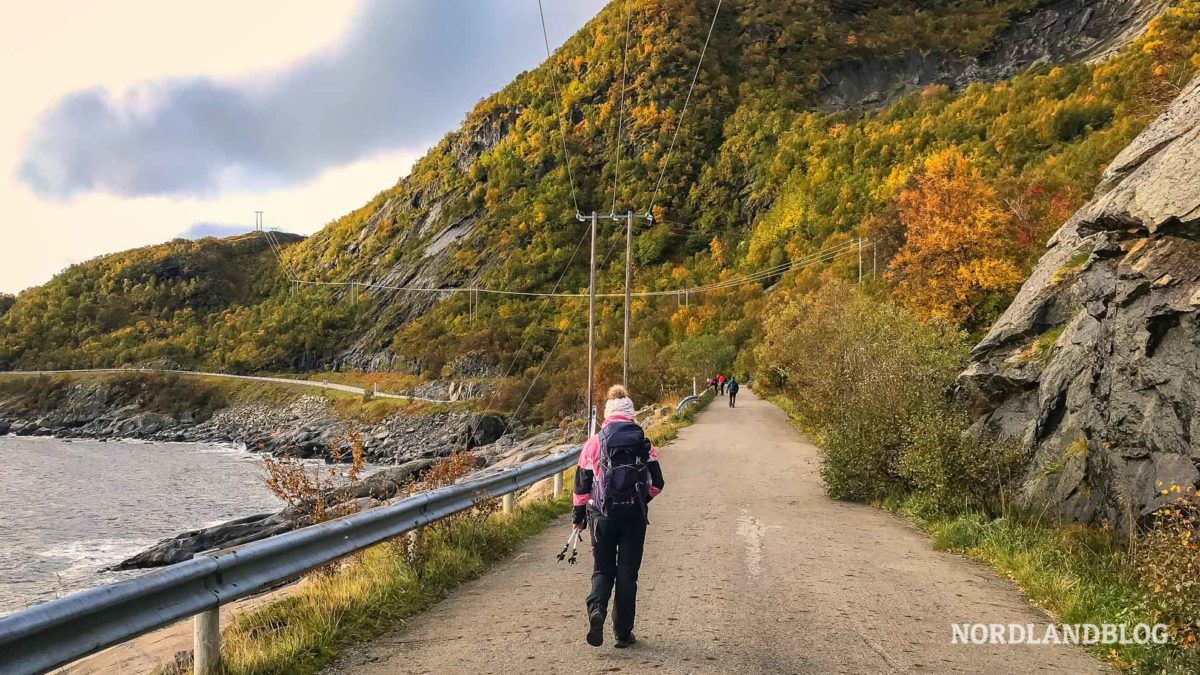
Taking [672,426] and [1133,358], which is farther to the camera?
[672,426]

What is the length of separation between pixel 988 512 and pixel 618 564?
7206 millimetres

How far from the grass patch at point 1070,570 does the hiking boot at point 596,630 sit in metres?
3.46

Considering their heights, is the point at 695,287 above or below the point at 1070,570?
above

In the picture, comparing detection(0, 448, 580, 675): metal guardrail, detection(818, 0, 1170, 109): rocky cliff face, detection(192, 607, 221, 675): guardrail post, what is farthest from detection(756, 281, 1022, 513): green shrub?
detection(818, 0, 1170, 109): rocky cliff face

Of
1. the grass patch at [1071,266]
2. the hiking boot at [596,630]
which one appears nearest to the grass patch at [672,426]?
the grass patch at [1071,266]

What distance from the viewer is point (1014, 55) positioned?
5438 inches

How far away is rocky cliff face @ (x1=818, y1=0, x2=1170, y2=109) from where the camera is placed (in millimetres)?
122188

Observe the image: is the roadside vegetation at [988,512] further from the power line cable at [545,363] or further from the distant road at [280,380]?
the distant road at [280,380]

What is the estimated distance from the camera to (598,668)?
4.77 meters

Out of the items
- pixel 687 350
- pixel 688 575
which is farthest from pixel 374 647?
pixel 687 350

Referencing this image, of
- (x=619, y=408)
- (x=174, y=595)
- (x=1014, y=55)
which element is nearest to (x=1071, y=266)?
(x=619, y=408)

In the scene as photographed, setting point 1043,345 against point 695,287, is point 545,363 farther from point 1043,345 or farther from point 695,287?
point 1043,345

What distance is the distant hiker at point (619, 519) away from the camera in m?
5.21

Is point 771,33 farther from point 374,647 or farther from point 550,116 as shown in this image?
point 374,647
